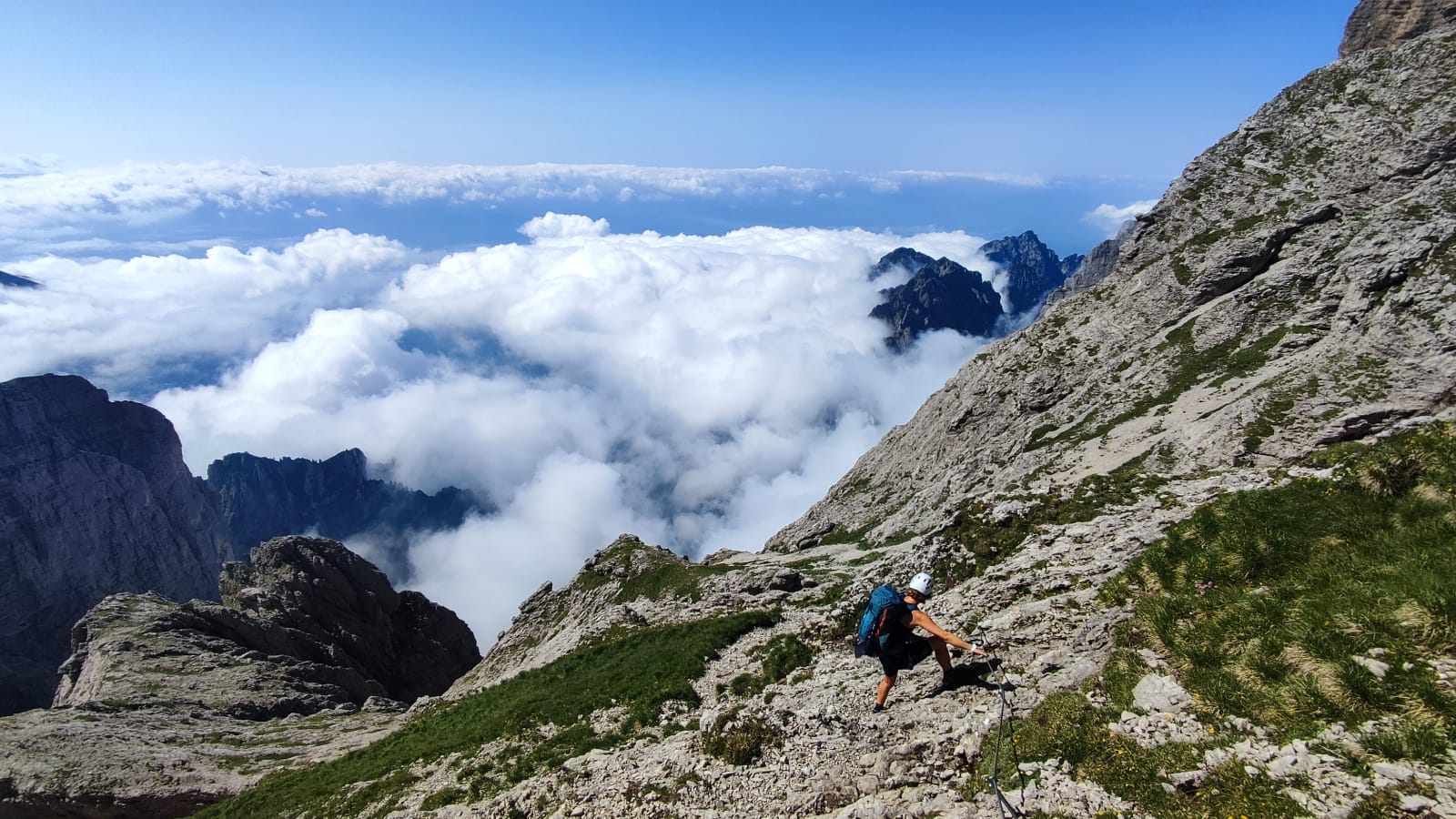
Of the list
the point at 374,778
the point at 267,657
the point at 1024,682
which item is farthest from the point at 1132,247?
the point at 267,657

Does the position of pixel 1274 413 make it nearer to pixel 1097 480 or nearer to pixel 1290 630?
pixel 1097 480

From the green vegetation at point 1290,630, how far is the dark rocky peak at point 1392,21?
129397 millimetres

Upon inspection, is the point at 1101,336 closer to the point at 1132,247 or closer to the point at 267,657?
the point at 1132,247

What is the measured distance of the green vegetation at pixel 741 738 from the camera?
17094 millimetres

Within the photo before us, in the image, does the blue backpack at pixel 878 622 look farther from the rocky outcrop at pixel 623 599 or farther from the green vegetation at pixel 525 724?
the rocky outcrop at pixel 623 599

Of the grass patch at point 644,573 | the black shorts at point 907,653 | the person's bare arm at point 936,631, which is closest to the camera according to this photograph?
the person's bare arm at point 936,631

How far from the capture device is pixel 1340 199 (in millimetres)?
68688

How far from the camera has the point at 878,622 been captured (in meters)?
16.0

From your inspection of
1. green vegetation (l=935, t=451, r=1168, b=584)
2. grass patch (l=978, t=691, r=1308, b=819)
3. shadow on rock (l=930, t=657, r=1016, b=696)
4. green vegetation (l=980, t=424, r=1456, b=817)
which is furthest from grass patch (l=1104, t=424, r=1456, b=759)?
green vegetation (l=935, t=451, r=1168, b=584)

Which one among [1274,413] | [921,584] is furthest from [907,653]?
[1274,413]

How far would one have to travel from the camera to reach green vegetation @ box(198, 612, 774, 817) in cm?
2398

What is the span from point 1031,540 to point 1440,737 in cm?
1727

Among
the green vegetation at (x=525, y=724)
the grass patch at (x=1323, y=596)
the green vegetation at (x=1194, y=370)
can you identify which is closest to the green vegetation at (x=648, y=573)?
the green vegetation at (x=525, y=724)

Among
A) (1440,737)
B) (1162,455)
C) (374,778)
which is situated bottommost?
(374,778)
